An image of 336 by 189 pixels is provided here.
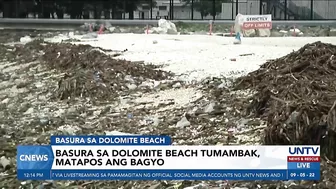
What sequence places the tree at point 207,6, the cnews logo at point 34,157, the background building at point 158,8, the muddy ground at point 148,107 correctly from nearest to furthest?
1. the cnews logo at point 34,157
2. the muddy ground at point 148,107
3. the tree at point 207,6
4. the background building at point 158,8

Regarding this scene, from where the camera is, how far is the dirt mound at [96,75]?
1124 cm

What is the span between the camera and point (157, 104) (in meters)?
9.69

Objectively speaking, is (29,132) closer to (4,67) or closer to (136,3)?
(4,67)

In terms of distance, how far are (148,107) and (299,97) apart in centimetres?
355

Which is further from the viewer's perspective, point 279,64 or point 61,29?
point 61,29

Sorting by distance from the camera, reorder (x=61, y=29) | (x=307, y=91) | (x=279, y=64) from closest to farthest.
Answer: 1. (x=307, y=91)
2. (x=279, y=64)
3. (x=61, y=29)

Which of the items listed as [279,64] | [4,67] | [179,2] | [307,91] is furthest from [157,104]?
[179,2]

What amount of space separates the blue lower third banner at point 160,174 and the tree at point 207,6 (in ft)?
112

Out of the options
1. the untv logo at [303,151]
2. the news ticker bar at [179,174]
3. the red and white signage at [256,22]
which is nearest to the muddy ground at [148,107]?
the news ticker bar at [179,174]

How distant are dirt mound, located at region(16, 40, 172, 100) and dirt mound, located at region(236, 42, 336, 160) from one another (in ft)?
9.84

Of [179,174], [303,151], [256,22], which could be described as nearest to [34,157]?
[179,174]

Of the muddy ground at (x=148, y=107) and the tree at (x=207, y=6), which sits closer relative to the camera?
the muddy ground at (x=148, y=107)

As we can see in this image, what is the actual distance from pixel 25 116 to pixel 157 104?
2577 millimetres

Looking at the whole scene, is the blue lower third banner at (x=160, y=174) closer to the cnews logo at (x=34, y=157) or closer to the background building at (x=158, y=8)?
the cnews logo at (x=34, y=157)
